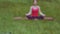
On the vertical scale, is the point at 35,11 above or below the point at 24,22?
above

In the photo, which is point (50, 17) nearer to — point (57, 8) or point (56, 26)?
point (56, 26)

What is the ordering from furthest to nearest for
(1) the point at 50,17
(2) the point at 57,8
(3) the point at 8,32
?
(2) the point at 57,8 < (1) the point at 50,17 < (3) the point at 8,32

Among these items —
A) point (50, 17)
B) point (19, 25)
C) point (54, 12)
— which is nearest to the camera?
point (19, 25)

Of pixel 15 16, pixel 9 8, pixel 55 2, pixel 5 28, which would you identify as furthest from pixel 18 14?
pixel 55 2

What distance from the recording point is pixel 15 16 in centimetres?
695

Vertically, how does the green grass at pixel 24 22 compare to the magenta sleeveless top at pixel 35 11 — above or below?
below

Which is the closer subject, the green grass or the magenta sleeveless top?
the green grass

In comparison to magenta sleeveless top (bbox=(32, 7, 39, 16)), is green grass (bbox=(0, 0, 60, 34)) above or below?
below

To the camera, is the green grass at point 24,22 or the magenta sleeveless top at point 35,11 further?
the magenta sleeveless top at point 35,11

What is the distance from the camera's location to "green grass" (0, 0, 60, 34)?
230 inches

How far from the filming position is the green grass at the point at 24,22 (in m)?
5.84

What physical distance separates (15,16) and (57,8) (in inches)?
69.7

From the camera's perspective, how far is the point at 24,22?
6.38 metres

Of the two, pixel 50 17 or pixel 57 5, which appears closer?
pixel 50 17
